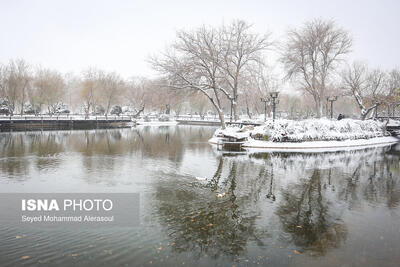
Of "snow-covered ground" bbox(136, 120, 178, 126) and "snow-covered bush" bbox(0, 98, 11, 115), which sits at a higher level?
"snow-covered bush" bbox(0, 98, 11, 115)

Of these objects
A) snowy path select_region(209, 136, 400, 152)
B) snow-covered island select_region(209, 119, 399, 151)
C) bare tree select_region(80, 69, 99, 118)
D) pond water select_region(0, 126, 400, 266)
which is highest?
bare tree select_region(80, 69, 99, 118)

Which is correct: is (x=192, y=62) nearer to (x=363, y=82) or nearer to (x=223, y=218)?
(x=223, y=218)

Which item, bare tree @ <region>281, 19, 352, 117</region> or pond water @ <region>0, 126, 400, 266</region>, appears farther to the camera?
bare tree @ <region>281, 19, 352, 117</region>

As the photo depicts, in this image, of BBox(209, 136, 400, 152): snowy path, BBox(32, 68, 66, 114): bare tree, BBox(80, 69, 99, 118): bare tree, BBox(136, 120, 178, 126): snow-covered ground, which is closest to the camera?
BBox(209, 136, 400, 152): snowy path

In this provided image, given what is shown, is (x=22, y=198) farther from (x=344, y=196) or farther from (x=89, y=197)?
(x=344, y=196)

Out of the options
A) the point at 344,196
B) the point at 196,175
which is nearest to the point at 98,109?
the point at 196,175

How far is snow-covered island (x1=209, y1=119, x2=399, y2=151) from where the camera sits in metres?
22.6

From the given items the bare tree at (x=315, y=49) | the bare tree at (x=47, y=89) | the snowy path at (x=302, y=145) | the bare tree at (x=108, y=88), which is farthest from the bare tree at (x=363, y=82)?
the bare tree at (x=47, y=89)

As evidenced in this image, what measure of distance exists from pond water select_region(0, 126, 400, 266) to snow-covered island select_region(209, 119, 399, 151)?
27.6 ft

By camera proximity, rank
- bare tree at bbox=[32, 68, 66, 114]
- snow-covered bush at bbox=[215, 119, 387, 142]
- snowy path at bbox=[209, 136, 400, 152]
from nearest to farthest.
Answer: snowy path at bbox=[209, 136, 400, 152] < snow-covered bush at bbox=[215, 119, 387, 142] < bare tree at bbox=[32, 68, 66, 114]

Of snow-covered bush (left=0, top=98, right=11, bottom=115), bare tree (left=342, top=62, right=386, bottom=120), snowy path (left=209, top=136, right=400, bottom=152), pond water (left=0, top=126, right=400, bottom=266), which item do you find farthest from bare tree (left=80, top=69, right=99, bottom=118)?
bare tree (left=342, top=62, right=386, bottom=120)

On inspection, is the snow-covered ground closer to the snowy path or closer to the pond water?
the snowy path

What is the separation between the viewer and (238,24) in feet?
99.1

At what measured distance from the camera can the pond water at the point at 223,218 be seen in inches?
210
